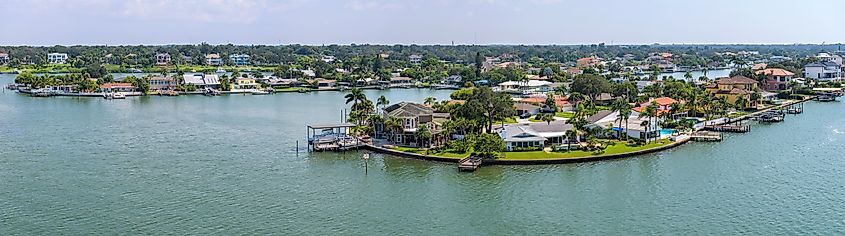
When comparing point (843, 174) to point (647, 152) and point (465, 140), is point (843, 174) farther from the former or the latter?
point (465, 140)

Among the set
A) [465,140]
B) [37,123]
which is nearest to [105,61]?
[37,123]

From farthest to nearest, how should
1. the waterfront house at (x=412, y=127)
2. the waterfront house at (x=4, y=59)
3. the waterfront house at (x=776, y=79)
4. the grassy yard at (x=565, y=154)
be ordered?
the waterfront house at (x=4, y=59)
the waterfront house at (x=776, y=79)
the waterfront house at (x=412, y=127)
the grassy yard at (x=565, y=154)

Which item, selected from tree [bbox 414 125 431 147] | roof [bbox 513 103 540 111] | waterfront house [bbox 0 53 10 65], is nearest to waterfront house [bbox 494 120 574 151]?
tree [bbox 414 125 431 147]

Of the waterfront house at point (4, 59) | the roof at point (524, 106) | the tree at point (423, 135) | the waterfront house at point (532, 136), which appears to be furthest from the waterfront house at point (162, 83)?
the waterfront house at point (4, 59)

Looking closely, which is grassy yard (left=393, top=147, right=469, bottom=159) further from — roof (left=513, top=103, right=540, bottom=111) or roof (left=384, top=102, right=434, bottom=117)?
roof (left=513, top=103, right=540, bottom=111)

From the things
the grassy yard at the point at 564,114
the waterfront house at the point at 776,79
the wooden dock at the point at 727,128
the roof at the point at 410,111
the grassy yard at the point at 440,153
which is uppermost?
the waterfront house at the point at 776,79

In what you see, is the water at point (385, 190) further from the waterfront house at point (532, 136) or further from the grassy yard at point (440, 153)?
A: the waterfront house at point (532, 136)
